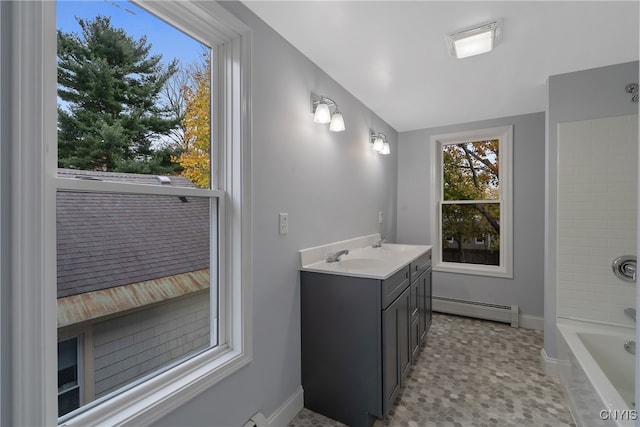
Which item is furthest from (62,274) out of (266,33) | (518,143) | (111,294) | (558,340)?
(518,143)

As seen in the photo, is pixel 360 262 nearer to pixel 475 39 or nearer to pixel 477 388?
pixel 477 388

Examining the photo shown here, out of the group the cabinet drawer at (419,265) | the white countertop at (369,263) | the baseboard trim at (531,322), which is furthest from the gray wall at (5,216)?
the baseboard trim at (531,322)

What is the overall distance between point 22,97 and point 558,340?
3296 mm

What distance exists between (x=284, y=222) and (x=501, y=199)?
278 centimetres

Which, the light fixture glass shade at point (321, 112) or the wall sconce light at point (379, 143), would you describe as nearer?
the light fixture glass shade at point (321, 112)

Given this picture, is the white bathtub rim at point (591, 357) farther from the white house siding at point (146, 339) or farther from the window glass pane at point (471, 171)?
the white house siding at point (146, 339)

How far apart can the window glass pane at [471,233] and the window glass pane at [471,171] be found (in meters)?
0.14

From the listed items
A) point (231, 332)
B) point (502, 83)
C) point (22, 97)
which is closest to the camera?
point (22, 97)

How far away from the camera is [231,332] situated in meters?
1.55

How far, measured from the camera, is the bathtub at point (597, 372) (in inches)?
56.3

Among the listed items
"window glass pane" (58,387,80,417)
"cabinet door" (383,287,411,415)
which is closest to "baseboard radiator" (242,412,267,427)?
"cabinet door" (383,287,411,415)

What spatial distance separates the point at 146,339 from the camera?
126 cm

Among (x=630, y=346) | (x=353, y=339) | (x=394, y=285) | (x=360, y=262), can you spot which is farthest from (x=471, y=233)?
(x=353, y=339)

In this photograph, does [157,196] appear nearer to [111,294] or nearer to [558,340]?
[111,294]
